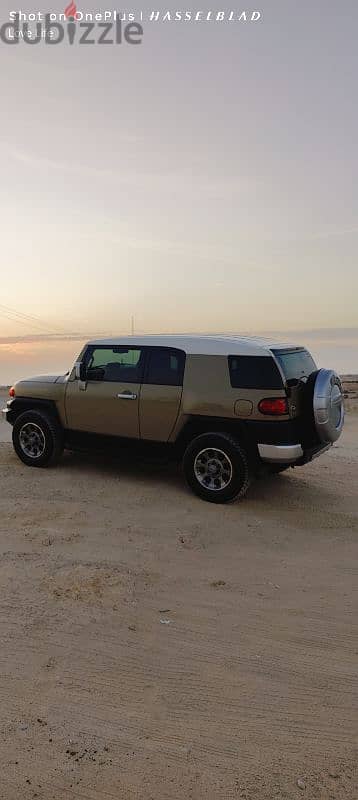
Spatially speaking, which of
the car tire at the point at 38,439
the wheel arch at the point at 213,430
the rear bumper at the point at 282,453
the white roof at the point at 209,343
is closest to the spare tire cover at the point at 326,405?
the rear bumper at the point at 282,453

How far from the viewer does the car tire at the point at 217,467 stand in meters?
6.20

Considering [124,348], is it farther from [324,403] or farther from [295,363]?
[324,403]

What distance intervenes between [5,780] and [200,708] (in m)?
1.03

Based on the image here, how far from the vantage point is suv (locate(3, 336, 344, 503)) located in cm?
612

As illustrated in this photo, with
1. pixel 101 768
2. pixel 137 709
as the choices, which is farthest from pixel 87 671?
pixel 101 768

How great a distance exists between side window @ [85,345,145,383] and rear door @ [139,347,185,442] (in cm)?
16

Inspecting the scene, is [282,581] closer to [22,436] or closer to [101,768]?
[101,768]

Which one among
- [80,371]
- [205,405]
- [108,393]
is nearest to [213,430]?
[205,405]

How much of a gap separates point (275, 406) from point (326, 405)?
0.56m

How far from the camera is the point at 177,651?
3543 mm

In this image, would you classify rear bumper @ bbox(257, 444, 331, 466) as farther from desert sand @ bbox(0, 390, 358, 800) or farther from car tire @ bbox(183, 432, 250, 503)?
desert sand @ bbox(0, 390, 358, 800)

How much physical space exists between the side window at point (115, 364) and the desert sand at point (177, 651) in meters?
1.66

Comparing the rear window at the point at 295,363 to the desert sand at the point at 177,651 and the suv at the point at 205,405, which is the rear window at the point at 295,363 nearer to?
the suv at the point at 205,405

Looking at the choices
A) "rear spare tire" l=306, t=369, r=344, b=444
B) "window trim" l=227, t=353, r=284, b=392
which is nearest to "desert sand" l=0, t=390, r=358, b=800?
"rear spare tire" l=306, t=369, r=344, b=444
